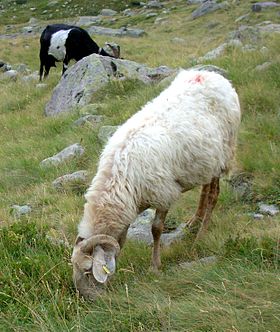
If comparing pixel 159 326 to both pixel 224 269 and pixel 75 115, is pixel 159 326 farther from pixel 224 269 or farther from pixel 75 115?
pixel 75 115

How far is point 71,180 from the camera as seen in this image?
7953 millimetres

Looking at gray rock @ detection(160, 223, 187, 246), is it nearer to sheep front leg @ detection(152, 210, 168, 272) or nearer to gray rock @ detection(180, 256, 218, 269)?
sheep front leg @ detection(152, 210, 168, 272)

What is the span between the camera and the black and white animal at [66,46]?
56.0 feet

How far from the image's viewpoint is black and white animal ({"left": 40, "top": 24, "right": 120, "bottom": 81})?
17.1m

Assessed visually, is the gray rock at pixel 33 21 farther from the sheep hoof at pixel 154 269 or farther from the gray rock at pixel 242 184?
the sheep hoof at pixel 154 269

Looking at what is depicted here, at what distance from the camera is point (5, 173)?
900 cm

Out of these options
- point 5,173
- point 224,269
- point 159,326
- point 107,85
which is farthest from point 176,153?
point 107,85

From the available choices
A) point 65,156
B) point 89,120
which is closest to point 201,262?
point 65,156

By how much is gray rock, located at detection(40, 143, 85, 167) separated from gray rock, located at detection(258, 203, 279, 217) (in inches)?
146

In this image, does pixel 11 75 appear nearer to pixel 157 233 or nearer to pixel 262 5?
pixel 157 233

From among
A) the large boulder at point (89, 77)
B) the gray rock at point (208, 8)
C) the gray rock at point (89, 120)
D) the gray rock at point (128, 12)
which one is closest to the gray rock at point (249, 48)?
the large boulder at point (89, 77)

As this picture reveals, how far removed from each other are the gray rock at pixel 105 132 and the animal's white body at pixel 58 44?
8393 millimetres

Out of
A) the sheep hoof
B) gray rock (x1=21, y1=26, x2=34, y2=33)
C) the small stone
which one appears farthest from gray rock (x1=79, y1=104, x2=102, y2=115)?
the small stone

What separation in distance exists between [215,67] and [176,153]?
5591mm
